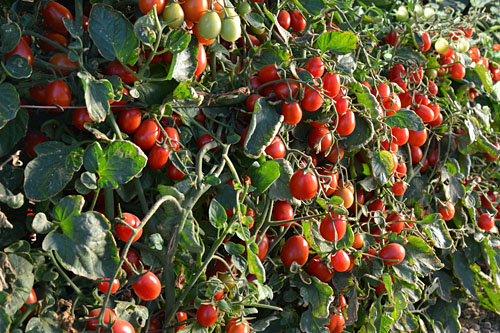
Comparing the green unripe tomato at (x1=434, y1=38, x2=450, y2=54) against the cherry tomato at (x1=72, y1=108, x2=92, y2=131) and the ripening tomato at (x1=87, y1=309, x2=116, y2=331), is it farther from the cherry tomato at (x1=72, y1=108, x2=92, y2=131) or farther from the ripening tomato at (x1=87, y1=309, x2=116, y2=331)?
the ripening tomato at (x1=87, y1=309, x2=116, y2=331)

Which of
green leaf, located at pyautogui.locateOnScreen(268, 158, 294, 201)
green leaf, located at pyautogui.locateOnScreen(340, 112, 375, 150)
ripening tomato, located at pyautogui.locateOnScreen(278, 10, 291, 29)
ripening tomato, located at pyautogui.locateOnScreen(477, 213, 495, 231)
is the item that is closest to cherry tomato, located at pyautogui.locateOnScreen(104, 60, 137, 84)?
green leaf, located at pyautogui.locateOnScreen(268, 158, 294, 201)

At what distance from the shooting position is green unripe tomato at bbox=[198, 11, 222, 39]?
3.21 feet

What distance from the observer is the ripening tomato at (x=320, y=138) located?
1280mm

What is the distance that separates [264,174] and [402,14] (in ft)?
3.67

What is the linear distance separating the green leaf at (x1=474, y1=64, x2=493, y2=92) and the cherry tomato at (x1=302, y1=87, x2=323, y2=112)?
1001 millimetres

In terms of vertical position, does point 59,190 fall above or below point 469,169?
above

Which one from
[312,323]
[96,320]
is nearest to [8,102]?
[96,320]

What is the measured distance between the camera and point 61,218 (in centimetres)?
89

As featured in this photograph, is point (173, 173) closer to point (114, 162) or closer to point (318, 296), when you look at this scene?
point (114, 162)

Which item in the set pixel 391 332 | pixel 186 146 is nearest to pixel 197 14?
pixel 186 146

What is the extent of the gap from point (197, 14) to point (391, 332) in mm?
1045

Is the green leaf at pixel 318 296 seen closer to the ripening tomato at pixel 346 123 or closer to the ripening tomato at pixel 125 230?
the ripening tomato at pixel 346 123

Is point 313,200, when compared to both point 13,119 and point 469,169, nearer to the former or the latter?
point 13,119

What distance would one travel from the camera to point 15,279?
86 centimetres
